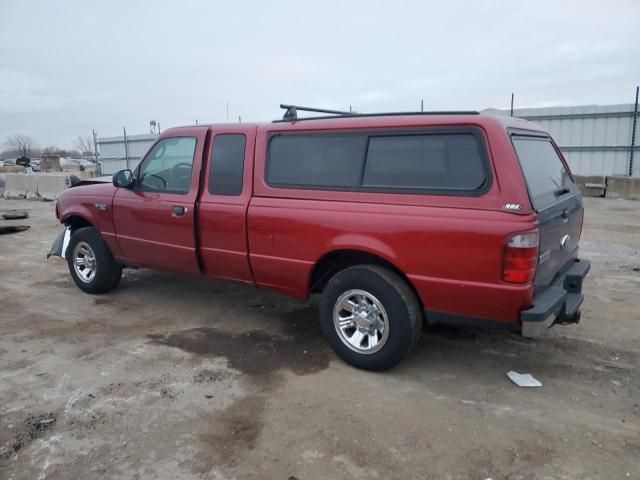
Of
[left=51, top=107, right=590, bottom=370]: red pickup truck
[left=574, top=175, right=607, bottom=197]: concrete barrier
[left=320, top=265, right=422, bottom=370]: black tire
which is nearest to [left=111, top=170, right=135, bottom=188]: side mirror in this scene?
[left=51, top=107, right=590, bottom=370]: red pickup truck

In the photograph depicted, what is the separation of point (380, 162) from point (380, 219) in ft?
1.51

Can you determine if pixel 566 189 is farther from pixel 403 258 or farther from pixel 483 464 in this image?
pixel 483 464

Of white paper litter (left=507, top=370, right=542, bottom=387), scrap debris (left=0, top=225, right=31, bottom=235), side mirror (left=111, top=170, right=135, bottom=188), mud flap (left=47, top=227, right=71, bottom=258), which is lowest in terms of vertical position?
white paper litter (left=507, top=370, right=542, bottom=387)

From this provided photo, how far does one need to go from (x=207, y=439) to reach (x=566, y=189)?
3.43 meters

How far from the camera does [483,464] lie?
9.19 ft

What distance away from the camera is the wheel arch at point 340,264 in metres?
3.76

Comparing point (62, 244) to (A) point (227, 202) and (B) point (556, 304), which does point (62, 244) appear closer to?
(A) point (227, 202)

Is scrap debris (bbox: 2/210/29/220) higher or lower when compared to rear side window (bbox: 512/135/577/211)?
lower

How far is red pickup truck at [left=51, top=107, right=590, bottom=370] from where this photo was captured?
3.27 m

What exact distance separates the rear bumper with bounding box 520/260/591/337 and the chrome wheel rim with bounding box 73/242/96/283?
4.83 meters

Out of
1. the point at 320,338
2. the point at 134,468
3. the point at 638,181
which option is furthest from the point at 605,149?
the point at 134,468

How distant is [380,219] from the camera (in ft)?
11.9

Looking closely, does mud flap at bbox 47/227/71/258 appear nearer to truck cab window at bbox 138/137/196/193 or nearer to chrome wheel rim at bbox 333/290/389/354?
truck cab window at bbox 138/137/196/193

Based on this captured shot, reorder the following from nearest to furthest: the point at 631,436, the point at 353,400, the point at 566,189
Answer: the point at 631,436 → the point at 353,400 → the point at 566,189
